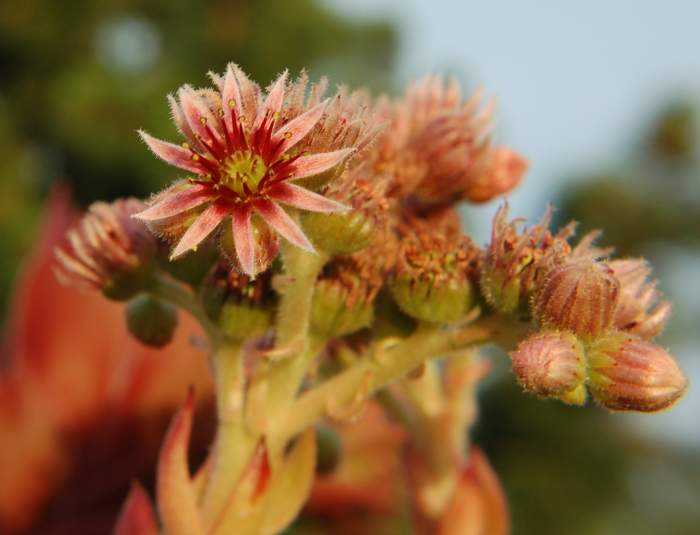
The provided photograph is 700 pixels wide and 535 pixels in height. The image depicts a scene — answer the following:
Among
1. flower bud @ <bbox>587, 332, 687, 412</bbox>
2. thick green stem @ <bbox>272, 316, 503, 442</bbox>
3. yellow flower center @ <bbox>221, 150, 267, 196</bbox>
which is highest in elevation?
yellow flower center @ <bbox>221, 150, 267, 196</bbox>

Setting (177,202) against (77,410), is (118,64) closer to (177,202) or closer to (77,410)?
(77,410)

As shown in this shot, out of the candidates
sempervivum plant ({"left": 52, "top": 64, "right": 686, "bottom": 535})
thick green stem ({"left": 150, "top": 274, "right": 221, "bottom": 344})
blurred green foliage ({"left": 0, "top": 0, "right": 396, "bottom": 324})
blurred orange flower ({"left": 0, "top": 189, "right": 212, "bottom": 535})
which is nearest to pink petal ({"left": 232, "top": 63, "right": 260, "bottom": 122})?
sempervivum plant ({"left": 52, "top": 64, "right": 686, "bottom": 535})

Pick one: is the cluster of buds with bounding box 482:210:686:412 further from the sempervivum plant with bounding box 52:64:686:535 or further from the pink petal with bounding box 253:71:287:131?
the pink petal with bounding box 253:71:287:131

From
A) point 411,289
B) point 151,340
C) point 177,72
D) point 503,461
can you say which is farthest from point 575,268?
point 177,72

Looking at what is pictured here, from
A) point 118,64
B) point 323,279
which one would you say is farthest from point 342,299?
point 118,64

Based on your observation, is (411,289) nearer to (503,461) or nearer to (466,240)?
(466,240)

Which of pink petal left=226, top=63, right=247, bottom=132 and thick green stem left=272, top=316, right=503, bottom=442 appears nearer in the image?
pink petal left=226, top=63, right=247, bottom=132
